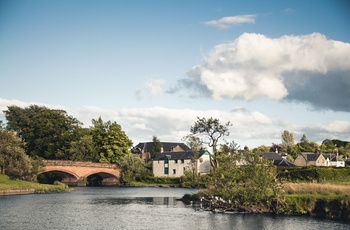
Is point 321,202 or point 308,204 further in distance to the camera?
point 308,204

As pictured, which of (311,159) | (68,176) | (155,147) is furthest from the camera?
(155,147)

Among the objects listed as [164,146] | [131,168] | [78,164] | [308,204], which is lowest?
[308,204]

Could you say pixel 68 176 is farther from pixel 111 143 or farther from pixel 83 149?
pixel 111 143

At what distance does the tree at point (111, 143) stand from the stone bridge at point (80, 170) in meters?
5.40

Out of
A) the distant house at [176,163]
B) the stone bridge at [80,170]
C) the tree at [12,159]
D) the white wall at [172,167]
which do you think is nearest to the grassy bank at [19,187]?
the tree at [12,159]

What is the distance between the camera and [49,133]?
105 m

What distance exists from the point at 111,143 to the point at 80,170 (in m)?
16.9

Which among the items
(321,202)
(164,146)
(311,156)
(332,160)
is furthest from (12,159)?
(332,160)

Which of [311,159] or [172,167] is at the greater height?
[311,159]

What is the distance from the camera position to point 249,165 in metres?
46.8

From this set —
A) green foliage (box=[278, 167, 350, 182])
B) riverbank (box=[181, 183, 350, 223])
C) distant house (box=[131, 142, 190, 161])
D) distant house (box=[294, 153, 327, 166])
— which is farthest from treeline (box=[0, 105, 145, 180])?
riverbank (box=[181, 183, 350, 223])

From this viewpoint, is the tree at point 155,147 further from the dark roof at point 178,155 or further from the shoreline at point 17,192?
the shoreline at point 17,192

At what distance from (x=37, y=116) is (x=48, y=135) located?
17.8ft

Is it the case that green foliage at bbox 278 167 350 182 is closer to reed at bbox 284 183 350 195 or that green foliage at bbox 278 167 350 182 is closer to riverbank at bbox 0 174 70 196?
reed at bbox 284 183 350 195
